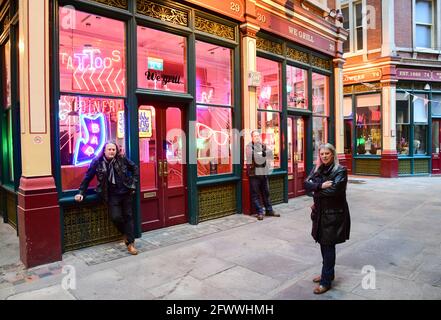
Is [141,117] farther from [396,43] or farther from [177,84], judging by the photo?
[396,43]

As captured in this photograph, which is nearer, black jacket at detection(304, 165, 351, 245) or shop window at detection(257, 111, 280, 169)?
black jacket at detection(304, 165, 351, 245)

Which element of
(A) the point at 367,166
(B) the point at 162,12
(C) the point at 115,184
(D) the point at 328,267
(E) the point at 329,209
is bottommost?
(D) the point at 328,267

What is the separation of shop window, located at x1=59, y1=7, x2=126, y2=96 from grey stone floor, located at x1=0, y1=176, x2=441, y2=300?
Answer: 2648 mm

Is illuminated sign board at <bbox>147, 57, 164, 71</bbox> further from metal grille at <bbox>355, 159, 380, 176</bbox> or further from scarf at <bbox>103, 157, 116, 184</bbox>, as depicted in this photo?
metal grille at <bbox>355, 159, 380, 176</bbox>

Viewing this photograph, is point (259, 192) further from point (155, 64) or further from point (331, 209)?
point (331, 209)

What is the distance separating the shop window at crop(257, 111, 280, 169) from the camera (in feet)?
29.3

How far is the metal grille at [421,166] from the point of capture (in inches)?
605

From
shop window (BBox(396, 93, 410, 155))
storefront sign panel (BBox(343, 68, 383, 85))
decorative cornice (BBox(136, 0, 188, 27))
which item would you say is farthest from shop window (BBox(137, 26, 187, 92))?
shop window (BBox(396, 93, 410, 155))

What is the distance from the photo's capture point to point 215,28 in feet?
24.7

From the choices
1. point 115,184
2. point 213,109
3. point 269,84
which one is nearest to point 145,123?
point 115,184

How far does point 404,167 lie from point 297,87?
799 centimetres

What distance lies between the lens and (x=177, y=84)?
698 cm

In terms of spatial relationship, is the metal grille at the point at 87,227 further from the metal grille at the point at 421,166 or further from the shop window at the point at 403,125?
the metal grille at the point at 421,166
